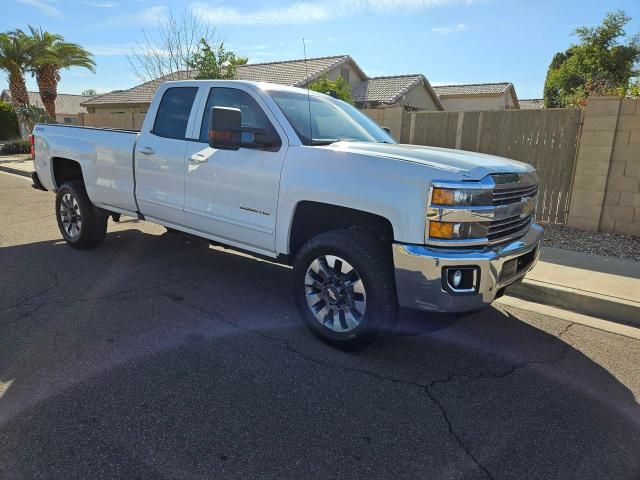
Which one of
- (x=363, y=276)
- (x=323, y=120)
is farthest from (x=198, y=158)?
(x=363, y=276)

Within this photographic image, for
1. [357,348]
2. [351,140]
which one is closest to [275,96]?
[351,140]

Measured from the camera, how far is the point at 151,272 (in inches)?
216

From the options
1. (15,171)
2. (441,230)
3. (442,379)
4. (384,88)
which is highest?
(384,88)

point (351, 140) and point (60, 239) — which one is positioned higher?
point (351, 140)

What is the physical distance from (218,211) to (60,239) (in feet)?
12.3

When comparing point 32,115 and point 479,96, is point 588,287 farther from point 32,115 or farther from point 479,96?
point 479,96

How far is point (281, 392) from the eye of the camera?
3.10 m

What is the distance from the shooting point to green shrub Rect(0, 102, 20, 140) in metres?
35.4

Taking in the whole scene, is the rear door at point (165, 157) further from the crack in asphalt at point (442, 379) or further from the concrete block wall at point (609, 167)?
the concrete block wall at point (609, 167)

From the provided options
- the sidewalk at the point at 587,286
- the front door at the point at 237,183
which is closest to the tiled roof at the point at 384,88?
the sidewalk at the point at 587,286

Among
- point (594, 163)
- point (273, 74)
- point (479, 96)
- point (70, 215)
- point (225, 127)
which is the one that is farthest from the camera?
point (479, 96)

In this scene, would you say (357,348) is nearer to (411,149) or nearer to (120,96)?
(411,149)

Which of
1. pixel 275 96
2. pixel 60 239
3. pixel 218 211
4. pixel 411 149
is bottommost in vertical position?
pixel 60 239

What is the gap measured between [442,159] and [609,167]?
207 inches
